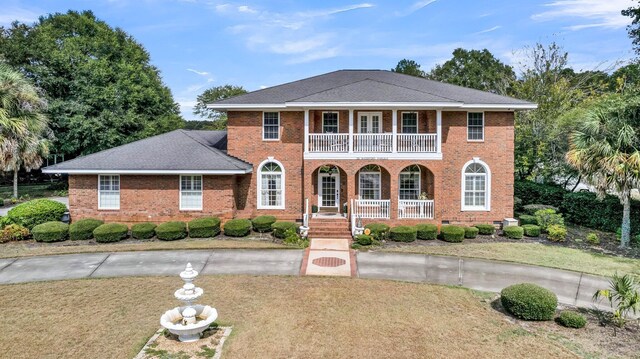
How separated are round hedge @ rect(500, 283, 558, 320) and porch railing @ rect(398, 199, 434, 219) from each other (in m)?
9.80

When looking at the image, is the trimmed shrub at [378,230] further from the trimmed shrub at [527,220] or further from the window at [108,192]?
the window at [108,192]

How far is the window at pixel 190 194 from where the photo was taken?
19.5 meters

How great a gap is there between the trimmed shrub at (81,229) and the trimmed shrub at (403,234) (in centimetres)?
1428

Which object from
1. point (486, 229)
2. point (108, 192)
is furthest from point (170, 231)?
point (486, 229)

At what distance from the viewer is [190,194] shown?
19562 mm

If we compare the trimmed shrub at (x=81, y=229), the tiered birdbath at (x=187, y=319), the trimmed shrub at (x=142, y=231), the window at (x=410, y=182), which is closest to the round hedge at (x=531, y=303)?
the tiered birdbath at (x=187, y=319)

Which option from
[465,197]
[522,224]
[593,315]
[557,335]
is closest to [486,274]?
[593,315]

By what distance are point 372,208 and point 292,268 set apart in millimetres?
7340

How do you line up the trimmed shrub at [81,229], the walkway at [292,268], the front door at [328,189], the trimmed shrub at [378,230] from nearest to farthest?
the walkway at [292,268] < the trimmed shrub at [81,229] < the trimmed shrub at [378,230] < the front door at [328,189]

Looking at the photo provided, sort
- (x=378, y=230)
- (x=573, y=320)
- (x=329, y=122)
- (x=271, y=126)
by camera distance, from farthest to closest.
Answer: (x=329, y=122) → (x=271, y=126) → (x=378, y=230) → (x=573, y=320)

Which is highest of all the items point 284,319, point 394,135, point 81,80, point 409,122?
point 81,80

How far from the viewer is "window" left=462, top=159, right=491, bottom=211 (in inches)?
813

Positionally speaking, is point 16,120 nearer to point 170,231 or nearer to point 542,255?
point 170,231

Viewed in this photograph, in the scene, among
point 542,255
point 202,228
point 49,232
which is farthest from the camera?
point 202,228
